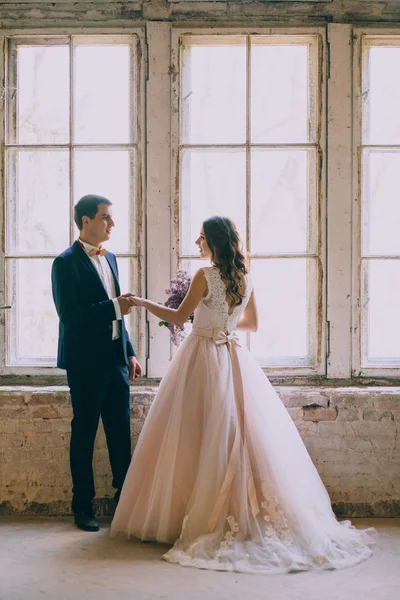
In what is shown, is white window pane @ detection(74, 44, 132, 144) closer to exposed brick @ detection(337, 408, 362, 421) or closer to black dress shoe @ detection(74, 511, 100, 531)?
exposed brick @ detection(337, 408, 362, 421)

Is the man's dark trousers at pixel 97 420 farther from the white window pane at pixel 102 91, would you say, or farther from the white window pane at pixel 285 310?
the white window pane at pixel 102 91

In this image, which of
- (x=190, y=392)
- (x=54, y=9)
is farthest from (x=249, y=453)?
(x=54, y=9)

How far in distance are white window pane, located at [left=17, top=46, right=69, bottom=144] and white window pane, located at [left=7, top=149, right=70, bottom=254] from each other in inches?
4.4

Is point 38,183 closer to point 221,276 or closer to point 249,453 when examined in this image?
point 221,276

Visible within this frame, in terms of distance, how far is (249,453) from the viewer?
3.26 meters

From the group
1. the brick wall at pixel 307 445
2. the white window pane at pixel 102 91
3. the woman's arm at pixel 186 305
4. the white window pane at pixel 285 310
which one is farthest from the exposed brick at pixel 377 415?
the white window pane at pixel 102 91

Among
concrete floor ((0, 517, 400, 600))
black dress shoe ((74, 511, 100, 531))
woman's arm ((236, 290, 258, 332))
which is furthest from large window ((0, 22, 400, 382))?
concrete floor ((0, 517, 400, 600))

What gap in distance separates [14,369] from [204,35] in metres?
2.31

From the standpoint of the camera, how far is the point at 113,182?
3910 millimetres

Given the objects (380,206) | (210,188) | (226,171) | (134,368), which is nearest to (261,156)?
(226,171)

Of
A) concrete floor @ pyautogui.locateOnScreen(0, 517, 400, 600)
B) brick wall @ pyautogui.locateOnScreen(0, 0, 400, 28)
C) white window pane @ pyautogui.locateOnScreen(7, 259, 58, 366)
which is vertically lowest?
concrete floor @ pyautogui.locateOnScreen(0, 517, 400, 600)

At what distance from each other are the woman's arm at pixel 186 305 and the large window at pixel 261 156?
55 centimetres

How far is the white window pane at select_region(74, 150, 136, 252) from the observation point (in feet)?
12.8

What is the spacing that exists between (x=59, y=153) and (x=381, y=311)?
218cm
